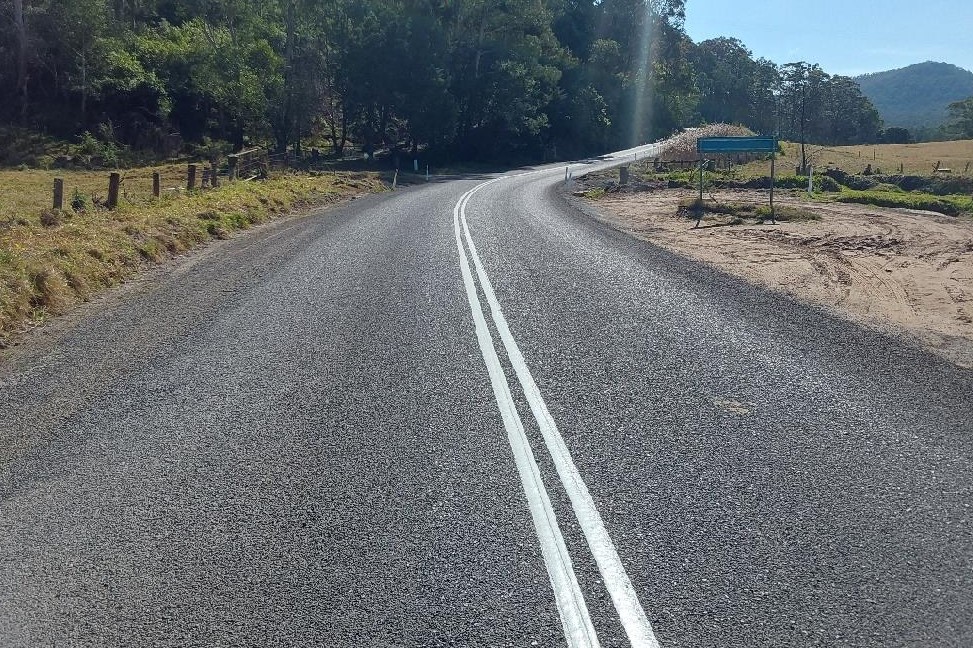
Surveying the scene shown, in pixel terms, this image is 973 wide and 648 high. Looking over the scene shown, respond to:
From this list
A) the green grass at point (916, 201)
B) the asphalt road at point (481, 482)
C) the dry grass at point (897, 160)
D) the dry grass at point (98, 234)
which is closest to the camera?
the asphalt road at point (481, 482)

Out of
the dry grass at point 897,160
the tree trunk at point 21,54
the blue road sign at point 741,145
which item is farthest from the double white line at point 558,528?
the tree trunk at point 21,54

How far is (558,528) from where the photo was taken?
4.38 m

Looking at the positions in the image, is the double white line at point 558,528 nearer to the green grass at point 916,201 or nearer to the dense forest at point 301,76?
the green grass at point 916,201

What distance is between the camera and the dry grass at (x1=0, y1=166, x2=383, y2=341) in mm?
9812

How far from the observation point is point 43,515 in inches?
180

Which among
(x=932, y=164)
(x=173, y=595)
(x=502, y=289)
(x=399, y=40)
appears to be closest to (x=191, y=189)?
(x=502, y=289)

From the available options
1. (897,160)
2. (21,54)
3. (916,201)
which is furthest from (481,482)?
(21,54)

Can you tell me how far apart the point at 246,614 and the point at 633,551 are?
1904mm

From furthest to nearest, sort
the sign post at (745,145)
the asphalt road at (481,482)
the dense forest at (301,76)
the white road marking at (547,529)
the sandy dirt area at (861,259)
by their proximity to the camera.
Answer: the dense forest at (301,76) → the sign post at (745,145) → the sandy dirt area at (861,259) → the asphalt road at (481,482) → the white road marking at (547,529)

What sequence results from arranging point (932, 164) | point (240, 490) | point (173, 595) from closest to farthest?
1. point (173, 595)
2. point (240, 490)
3. point (932, 164)

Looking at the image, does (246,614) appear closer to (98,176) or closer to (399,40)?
(98,176)

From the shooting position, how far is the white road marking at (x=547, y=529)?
353 cm

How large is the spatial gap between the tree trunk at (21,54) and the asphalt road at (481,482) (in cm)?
4757

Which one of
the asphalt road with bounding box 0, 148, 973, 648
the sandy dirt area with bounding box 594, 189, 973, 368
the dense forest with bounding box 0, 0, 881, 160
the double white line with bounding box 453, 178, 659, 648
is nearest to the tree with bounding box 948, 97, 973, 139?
the dense forest with bounding box 0, 0, 881, 160
